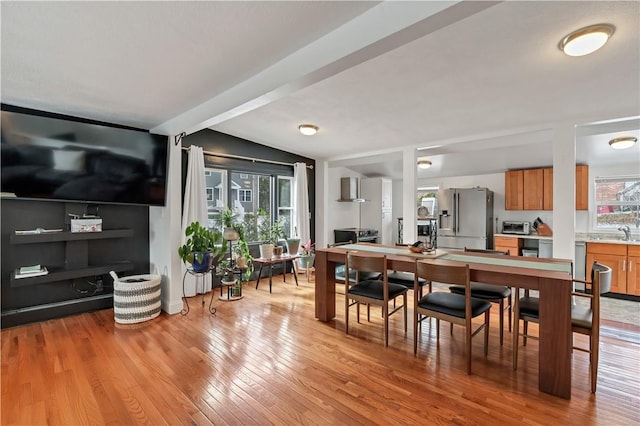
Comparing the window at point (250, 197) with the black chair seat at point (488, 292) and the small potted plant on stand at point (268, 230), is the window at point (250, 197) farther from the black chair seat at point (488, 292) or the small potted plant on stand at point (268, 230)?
the black chair seat at point (488, 292)

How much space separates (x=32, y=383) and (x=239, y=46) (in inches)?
114

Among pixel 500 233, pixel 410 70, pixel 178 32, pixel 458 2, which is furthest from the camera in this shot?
pixel 500 233

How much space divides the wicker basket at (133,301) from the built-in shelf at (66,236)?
0.58 metres

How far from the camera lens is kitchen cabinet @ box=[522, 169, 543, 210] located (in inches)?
214

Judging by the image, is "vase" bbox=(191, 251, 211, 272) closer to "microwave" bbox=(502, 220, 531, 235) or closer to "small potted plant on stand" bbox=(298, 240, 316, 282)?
"small potted plant on stand" bbox=(298, 240, 316, 282)

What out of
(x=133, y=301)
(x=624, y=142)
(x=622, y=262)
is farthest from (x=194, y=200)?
(x=622, y=262)

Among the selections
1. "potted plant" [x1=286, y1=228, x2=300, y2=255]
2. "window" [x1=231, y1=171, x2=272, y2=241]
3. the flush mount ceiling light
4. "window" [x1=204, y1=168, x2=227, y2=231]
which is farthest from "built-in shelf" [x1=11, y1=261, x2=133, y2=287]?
the flush mount ceiling light

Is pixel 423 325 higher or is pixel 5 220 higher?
pixel 5 220

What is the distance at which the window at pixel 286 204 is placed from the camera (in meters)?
6.01

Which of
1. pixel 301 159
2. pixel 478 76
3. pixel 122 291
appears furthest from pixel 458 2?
pixel 301 159

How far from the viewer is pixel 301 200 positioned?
6020 millimetres

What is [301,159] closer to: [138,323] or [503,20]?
[138,323]

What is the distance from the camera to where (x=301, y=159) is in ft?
20.6

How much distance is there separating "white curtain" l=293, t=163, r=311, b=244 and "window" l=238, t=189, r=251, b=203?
0.99 m
